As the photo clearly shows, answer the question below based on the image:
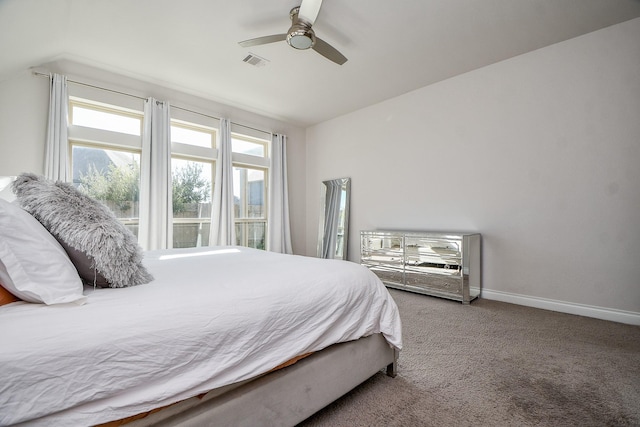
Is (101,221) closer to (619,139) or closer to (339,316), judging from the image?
(339,316)

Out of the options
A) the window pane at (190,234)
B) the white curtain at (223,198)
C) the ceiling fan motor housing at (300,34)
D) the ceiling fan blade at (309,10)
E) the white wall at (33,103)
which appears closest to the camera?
the ceiling fan blade at (309,10)

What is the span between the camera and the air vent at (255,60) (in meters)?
3.04

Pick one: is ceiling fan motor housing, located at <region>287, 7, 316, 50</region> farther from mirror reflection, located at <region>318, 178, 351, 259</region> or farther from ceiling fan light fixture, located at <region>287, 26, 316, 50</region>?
mirror reflection, located at <region>318, 178, 351, 259</region>

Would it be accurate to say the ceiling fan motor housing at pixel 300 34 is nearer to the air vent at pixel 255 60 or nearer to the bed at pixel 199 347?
the air vent at pixel 255 60

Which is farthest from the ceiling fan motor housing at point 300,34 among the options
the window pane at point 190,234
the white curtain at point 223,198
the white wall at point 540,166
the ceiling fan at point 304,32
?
the window pane at point 190,234

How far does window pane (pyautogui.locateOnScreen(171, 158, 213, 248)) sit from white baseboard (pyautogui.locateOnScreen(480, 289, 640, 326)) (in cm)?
377

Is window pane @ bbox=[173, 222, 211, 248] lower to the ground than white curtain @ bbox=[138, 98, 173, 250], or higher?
lower

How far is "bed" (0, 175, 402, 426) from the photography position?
73 cm

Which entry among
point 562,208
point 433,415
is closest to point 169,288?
point 433,415

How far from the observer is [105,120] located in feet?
11.0

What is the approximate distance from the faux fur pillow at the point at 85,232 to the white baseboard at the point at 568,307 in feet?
11.3

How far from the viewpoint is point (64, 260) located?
102 centimetres

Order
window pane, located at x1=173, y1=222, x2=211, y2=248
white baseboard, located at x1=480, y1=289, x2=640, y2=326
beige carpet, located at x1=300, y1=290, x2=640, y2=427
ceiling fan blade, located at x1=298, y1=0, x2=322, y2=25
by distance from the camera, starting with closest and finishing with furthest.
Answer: beige carpet, located at x1=300, y1=290, x2=640, y2=427, ceiling fan blade, located at x1=298, y1=0, x2=322, y2=25, white baseboard, located at x1=480, y1=289, x2=640, y2=326, window pane, located at x1=173, y1=222, x2=211, y2=248

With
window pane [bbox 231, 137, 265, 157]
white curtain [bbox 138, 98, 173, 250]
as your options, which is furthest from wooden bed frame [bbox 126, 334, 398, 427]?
window pane [bbox 231, 137, 265, 157]
